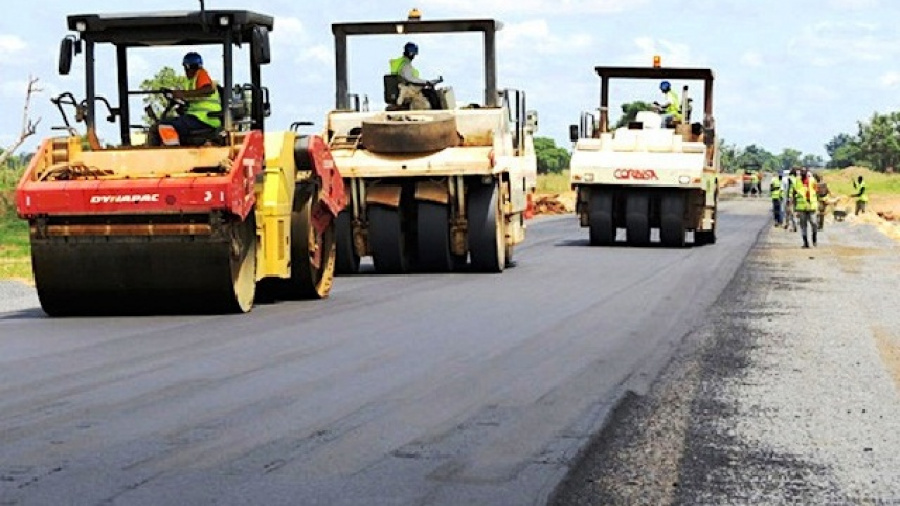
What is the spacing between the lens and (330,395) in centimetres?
905

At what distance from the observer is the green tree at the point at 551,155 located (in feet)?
413

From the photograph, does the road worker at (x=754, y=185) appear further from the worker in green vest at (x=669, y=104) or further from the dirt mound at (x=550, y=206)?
the worker in green vest at (x=669, y=104)

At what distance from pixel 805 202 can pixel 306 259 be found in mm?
14941

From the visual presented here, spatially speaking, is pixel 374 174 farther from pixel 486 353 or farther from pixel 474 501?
pixel 474 501

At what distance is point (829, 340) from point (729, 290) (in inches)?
195


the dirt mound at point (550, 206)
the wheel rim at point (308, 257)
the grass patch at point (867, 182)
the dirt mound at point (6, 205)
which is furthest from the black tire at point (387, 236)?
the grass patch at point (867, 182)

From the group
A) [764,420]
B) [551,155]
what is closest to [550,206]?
[764,420]

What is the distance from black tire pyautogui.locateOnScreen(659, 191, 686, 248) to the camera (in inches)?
1017

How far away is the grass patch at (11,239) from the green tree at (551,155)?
82.1 meters

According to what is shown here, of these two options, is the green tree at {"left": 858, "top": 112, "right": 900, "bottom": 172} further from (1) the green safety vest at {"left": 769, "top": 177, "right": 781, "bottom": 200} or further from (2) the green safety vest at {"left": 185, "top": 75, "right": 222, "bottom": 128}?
(2) the green safety vest at {"left": 185, "top": 75, "right": 222, "bottom": 128}

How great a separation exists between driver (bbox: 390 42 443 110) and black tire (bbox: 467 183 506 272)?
162 cm

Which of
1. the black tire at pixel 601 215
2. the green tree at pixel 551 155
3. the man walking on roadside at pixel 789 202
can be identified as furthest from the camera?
the green tree at pixel 551 155

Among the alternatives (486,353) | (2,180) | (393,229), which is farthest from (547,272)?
(2,180)

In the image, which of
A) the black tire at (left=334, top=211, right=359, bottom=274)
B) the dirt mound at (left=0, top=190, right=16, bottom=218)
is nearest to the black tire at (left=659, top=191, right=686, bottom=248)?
the black tire at (left=334, top=211, right=359, bottom=274)
